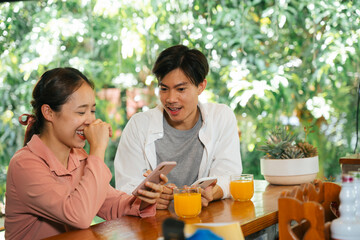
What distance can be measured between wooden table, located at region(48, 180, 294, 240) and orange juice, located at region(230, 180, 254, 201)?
0.03 metres

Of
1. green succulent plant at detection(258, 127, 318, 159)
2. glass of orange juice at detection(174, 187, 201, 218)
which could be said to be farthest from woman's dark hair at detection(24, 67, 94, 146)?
green succulent plant at detection(258, 127, 318, 159)

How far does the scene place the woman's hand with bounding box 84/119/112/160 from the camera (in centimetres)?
175

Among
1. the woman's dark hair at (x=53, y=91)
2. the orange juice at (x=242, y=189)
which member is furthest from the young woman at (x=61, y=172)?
the orange juice at (x=242, y=189)

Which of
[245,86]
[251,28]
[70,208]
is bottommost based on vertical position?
[70,208]

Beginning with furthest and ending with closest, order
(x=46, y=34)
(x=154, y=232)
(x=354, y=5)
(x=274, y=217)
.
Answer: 1. (x=46, y=34)
2. (x=354, y=5)
3. (x=274, y=217)
4. (x=154, y=232)

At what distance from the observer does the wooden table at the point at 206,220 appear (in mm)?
1444

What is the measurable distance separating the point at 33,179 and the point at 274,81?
2.83m

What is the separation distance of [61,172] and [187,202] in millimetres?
521

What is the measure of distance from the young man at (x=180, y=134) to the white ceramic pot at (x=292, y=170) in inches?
7.1

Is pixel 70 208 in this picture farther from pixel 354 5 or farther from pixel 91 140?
pixel 354 5

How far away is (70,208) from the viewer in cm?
153

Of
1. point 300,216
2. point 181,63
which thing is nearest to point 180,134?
point 181,63

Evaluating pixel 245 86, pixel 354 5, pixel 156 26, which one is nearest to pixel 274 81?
pixel 245 86

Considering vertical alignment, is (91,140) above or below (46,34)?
below
